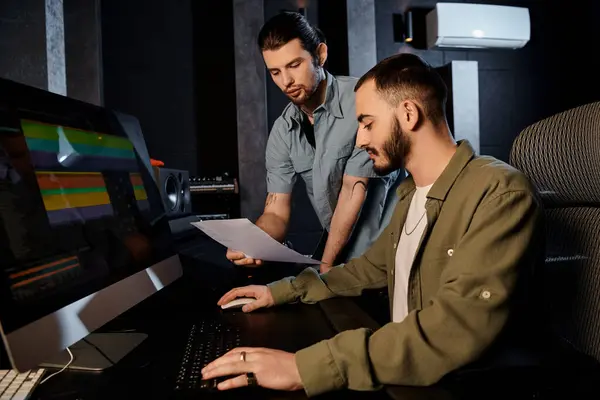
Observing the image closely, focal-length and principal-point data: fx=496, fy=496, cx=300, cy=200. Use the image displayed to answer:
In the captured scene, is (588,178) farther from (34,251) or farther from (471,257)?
(34,251)

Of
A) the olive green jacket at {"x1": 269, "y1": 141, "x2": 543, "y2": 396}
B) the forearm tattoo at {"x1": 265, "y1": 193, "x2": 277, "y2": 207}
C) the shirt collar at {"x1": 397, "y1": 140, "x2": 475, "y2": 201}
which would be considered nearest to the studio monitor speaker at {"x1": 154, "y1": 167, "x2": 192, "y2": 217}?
the forearm tattoo at {"x1": 265, "y1": 193, "x2": 277, "y2": 207}

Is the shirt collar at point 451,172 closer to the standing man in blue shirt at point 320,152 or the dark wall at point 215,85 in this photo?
the standing man in blue shirt at point 320,152

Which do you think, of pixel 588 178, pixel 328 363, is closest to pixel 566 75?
pixel 588 178

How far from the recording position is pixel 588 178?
3.24ft

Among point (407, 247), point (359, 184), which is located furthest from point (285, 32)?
point (407, 247)

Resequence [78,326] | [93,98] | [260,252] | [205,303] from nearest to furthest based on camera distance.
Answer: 1. [78,326]
2. [205,303]
3. [260,252]
4. [93,98]

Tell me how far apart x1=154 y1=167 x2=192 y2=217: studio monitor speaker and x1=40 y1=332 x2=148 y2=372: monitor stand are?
42.3 inches

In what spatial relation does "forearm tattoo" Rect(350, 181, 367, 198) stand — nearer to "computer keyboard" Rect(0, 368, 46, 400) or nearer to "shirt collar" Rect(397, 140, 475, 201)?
"shirt collar" Rect(397, 140, 475, 201)

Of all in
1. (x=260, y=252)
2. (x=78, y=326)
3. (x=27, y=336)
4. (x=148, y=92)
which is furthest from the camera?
(x=148, y=92)

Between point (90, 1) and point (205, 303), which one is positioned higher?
point (90, 1)

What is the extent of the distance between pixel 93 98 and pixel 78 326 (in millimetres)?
2725

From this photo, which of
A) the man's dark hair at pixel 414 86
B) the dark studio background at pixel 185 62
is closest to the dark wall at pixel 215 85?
the dark studio background at pixel 185 62

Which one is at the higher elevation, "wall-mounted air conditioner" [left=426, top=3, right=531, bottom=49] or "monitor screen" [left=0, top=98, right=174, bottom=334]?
"wall-mounted air conditioner" [left=426, top=3, right=531, bottom=49]

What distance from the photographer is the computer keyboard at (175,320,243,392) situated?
73 cm
